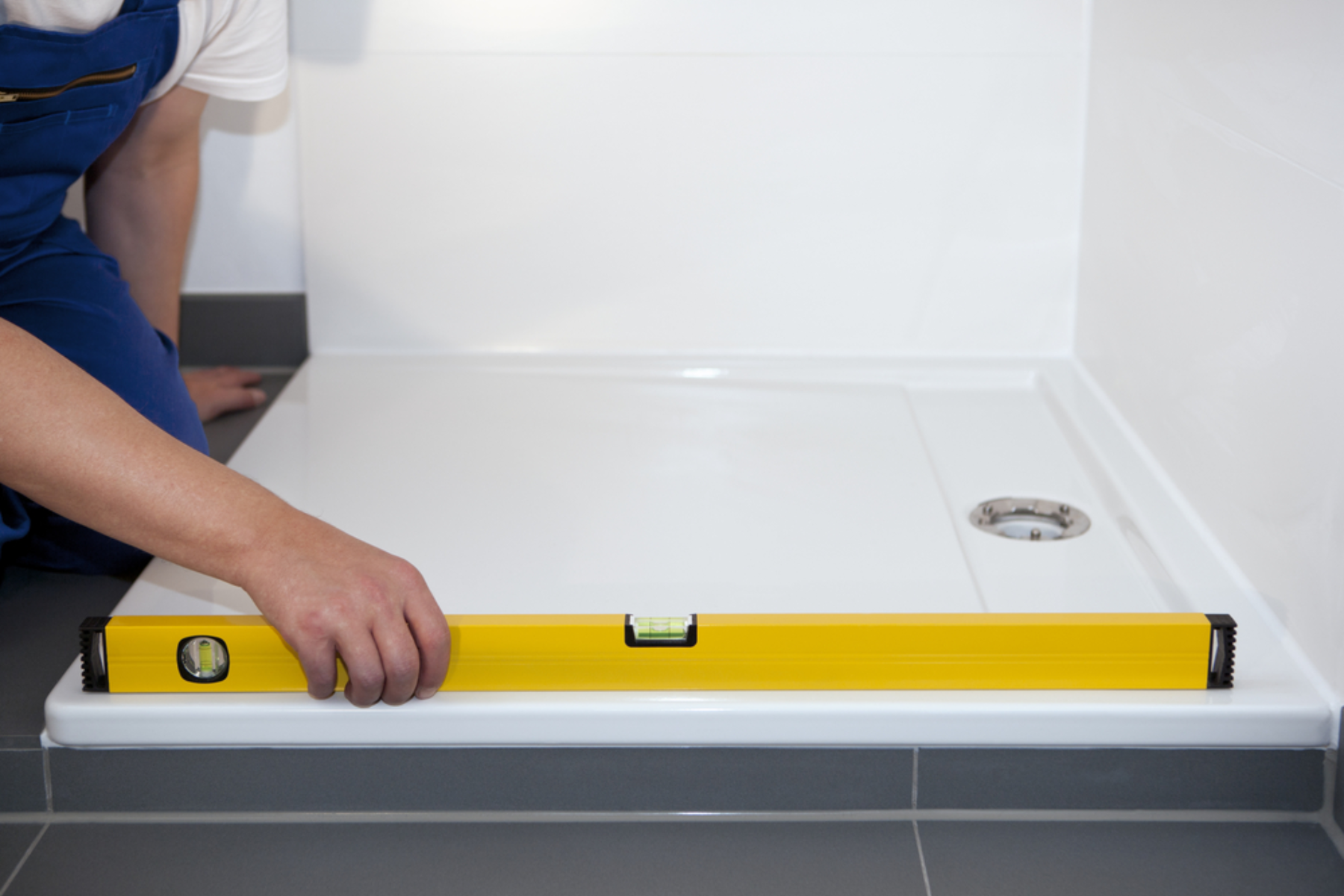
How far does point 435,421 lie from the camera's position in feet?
5.24

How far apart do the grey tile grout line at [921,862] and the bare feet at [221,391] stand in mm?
845

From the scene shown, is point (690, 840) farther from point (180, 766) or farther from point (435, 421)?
point (435, 421)

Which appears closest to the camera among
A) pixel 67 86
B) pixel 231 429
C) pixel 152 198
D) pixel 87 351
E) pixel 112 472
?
pixel 112 472

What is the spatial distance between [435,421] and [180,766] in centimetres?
66

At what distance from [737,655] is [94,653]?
50cm

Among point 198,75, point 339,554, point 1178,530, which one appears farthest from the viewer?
point 198,75

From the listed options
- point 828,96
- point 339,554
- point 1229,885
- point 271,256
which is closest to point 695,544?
point 339,554

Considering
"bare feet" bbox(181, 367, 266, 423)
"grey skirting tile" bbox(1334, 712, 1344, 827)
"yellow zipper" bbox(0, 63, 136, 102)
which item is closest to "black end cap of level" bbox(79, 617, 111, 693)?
"yellow zipper" bbox(0, 63, 136, 102)

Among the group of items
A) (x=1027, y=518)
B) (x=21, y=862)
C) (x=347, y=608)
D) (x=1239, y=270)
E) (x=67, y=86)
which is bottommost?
(x=21, y=862)

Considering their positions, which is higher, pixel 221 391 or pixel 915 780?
pixel 221 391

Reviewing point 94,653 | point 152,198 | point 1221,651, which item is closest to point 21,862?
point 94,653

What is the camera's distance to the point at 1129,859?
3.15ft

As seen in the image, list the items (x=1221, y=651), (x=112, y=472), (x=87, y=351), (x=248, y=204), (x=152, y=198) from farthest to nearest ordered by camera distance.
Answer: (x=248, y=204)
(x=152, y=198)
(x=87, y=351)
(x=1221, y=651)
(x=112, y=472)

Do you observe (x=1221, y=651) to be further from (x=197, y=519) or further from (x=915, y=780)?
(x=197, y=519)
